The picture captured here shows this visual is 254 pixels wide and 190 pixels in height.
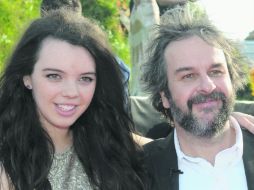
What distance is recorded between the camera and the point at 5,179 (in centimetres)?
275

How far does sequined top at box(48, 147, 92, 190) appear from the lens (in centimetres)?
290

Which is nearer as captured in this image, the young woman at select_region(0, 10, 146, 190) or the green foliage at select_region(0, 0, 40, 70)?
the young woman at select_region(0, 10, 146, 190)

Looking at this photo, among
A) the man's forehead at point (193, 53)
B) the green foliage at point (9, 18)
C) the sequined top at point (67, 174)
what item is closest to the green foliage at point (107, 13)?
the green foliage at point (9, 18)

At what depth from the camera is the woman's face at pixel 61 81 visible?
2.79 meters

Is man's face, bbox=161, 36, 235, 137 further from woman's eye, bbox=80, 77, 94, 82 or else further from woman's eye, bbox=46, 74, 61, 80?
woman's eye, bbox=46, 74, 61, 80

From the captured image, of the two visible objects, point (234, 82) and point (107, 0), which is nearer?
point (234, 82)

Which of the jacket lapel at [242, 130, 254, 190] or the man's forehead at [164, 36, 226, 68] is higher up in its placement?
the man's forehead at [164, 36, 226, 68]

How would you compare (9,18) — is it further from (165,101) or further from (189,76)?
(189,76)

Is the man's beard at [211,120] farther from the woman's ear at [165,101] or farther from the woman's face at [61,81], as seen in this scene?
the woman's face at [61,81]

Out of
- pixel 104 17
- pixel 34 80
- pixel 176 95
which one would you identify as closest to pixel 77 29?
pixel 34 80

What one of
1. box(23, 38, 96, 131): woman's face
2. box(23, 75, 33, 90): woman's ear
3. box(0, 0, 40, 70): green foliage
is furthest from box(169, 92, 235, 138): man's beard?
box(0, 0, 40, 70): green foliage

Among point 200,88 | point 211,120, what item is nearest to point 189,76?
point 200,88

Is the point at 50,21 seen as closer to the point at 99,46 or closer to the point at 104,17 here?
the point at 99,46

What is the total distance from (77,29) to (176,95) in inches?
26.4
